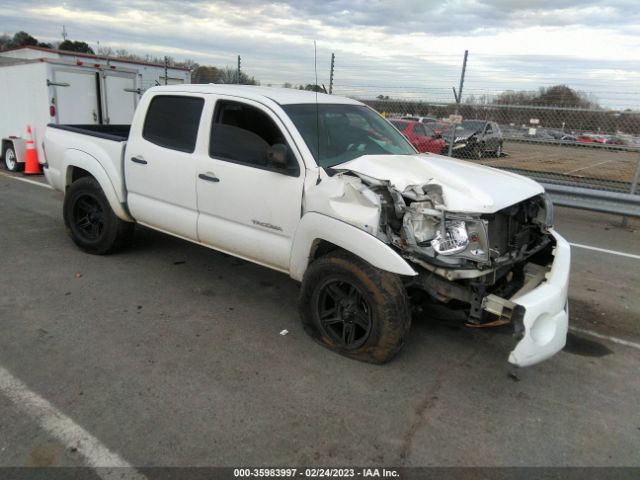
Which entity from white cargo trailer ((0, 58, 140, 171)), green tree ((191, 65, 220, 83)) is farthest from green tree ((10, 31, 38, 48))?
white cargo trailer ((0, 58, 140, 171))

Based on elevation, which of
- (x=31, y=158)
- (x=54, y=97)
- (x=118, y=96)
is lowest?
(x=31, y=158)

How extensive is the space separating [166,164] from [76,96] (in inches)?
301

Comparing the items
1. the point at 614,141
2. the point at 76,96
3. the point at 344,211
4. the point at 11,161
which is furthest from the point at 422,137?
the point at 344,211

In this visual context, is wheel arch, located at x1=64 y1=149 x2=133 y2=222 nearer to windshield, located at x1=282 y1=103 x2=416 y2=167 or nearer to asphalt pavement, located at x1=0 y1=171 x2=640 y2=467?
asphalt pavement, located at x1=0 y1=171 x2=640 y2=467

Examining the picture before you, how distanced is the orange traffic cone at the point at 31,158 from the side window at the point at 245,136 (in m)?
8.56

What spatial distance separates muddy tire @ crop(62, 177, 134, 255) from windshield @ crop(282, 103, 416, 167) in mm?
2537

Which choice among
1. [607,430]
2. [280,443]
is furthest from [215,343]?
[607,430]

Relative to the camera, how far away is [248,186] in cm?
412

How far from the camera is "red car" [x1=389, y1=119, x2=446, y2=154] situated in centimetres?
1490

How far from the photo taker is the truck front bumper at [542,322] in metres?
3.00

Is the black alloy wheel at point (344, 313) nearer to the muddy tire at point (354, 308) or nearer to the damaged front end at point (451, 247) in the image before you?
the muddy tire at point (354, 308)

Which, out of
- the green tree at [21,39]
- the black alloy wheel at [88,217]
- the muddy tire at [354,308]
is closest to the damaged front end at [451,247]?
the muddy tire at [354,308]

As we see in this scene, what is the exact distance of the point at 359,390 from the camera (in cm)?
332

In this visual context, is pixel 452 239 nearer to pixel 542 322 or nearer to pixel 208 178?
pixel 542 322
